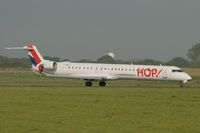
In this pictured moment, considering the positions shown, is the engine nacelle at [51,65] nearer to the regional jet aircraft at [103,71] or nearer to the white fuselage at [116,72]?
the regional jet aircraft at [103,71]

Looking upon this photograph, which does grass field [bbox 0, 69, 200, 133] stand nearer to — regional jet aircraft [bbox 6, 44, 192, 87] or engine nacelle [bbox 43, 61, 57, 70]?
regional jet aircraft [bbox 6, 44, 192, 87]

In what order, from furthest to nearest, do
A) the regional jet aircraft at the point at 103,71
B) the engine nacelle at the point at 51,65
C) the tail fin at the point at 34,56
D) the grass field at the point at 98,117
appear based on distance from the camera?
the tail fin at the point at 34,56, the engine nacelle at the point at 51,65, the regional jet aircraft at the point at 103,71, the grass field at the point at 98,117

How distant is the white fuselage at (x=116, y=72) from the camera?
6212cm

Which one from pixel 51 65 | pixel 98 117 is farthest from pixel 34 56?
pixel 98 117

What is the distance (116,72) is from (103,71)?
165 cm

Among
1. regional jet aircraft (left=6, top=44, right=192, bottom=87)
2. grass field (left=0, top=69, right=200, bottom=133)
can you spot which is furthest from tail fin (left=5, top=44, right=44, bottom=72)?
grass field (left=0, top=69, right=200, bottom=133)

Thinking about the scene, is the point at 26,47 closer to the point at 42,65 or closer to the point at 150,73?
the point at 42,65

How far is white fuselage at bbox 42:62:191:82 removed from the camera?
62.1 meters

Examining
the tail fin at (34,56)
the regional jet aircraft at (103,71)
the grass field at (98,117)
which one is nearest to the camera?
the grass field at (98,117)

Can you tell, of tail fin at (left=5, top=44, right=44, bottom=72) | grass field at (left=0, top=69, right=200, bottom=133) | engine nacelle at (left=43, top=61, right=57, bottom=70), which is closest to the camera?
grass field at (left=0, top=69, right=200, bottom=133)

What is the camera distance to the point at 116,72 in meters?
63.8

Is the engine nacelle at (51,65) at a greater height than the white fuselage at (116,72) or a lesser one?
greater

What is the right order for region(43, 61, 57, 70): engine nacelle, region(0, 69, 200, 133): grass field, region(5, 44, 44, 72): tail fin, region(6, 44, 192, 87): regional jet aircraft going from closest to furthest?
region(0, 69, 200, 133): grass field
region(6, 44, 192, 87): regional jet aircraft
region(43, 61, 57, 70): engine nacelle
region(5, 44, 44, 72): tail fin

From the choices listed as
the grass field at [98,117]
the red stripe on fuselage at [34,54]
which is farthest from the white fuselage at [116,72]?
the grass field at [98,117]
